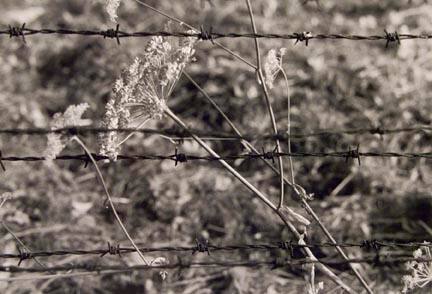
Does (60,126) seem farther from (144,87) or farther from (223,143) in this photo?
(223,143)

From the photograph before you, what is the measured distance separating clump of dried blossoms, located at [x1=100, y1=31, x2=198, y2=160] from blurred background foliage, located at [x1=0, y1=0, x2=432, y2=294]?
1.40 m

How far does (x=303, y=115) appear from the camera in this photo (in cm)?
568

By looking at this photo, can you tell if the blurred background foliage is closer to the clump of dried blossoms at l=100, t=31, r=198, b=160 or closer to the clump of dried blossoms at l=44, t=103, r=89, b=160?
the clump of dried blossoms at l=100, t=31, r=198, b=160

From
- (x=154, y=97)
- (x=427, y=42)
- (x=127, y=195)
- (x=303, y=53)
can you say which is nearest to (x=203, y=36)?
(x=154, y=97)

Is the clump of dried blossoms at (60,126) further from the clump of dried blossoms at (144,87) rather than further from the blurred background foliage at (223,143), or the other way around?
the blurred background foliage at (223,143)

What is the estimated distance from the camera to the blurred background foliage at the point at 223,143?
470 cm

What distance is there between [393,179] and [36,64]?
3563 millimetres

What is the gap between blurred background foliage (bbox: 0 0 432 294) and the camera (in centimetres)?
470

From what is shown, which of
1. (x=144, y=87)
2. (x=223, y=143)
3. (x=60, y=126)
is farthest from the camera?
(x=223, y=143)

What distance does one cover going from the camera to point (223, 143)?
5641 millimetres

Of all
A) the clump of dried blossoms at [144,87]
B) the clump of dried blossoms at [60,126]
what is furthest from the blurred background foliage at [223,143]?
the clump of dried blossoms at [60,126]

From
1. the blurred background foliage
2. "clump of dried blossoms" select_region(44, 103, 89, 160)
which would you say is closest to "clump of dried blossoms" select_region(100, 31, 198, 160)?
"clump of dried blossoms" select_region(44, 103, 89, 160)

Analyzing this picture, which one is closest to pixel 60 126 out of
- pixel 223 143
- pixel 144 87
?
pixel 144 87

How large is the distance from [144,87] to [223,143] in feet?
9.38
